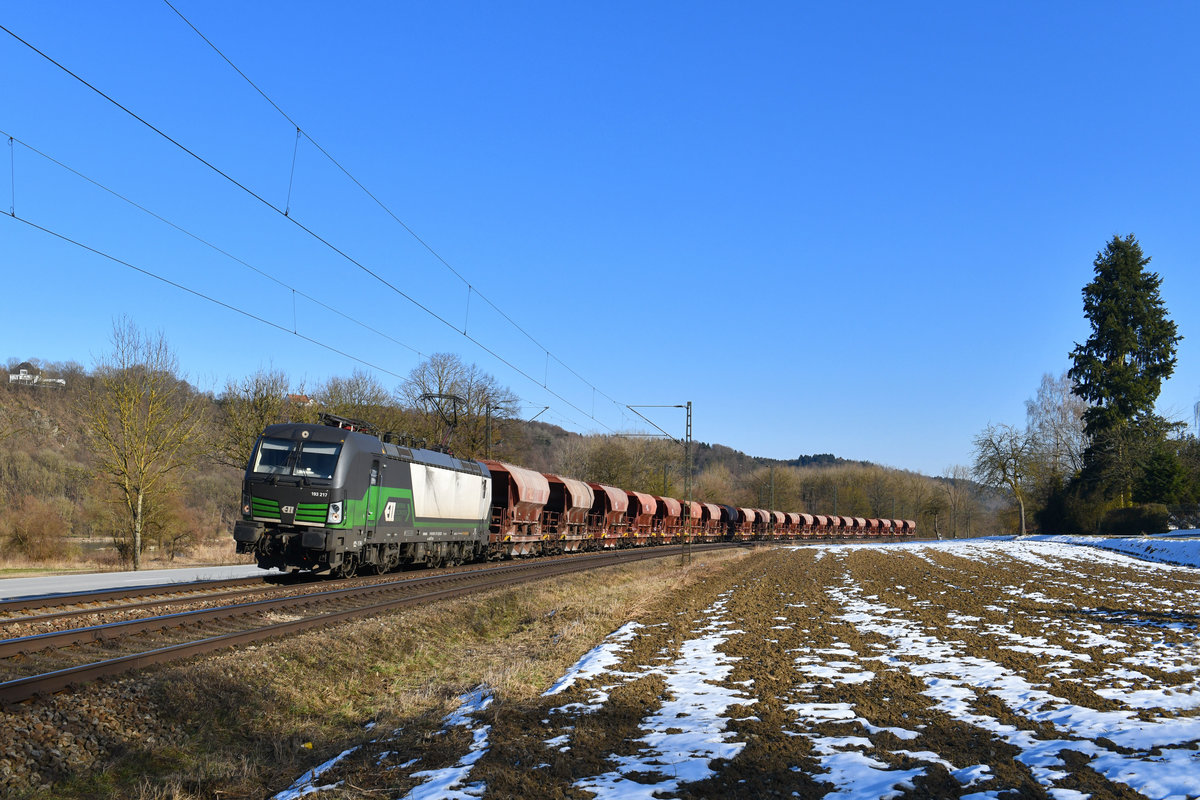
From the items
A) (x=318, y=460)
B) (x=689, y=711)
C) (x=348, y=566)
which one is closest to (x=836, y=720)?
(x=689, y=711)

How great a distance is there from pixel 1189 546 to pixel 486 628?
3165 cm

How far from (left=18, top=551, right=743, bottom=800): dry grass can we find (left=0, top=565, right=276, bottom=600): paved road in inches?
354

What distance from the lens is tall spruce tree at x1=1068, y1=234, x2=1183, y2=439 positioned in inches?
2410

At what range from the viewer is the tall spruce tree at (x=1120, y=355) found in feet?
194

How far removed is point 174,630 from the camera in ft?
39.0

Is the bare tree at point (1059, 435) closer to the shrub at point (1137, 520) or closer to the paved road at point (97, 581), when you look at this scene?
the shrub at point (1137, 520)

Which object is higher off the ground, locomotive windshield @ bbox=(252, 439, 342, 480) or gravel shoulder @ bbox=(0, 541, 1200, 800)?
locomotive windshield @ bbox=(252, 439, 342, 480)

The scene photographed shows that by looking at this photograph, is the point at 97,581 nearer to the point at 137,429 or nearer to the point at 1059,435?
the point at 137,429

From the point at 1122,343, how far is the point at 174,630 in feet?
228

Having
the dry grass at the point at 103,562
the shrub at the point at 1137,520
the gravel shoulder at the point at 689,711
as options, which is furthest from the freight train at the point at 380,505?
the shrub at the point at 1137,520

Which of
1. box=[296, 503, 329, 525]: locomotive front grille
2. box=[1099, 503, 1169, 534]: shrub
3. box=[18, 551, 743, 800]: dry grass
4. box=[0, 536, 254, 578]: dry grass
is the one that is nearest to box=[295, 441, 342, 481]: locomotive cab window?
box=[296, 503, 329, 525]: locomotive front grille

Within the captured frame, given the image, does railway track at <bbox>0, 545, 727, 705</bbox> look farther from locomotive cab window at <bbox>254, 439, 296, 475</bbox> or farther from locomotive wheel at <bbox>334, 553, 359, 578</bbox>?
locomotive cab window at <bbox>254, 439, 296, 475</bbox>

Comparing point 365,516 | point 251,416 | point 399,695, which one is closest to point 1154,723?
point 399,695

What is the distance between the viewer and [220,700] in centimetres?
893
